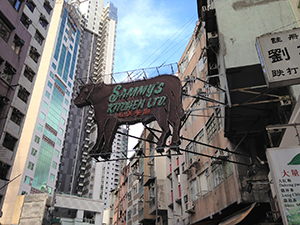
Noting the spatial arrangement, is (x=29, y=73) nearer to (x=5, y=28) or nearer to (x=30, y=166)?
(x=5, y=28)

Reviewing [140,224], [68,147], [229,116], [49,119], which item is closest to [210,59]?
[229,116]

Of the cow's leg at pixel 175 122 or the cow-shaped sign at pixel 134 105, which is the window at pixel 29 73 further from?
the cow's leg at pixel 175 122

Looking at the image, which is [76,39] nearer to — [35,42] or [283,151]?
[35,42]

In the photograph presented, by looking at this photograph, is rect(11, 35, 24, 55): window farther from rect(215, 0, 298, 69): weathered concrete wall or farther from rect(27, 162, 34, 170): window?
rect(27, 162, 34, 170): window

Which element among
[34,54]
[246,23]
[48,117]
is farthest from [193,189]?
[48,117]

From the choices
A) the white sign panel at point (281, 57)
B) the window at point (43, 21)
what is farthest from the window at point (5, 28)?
the white sign panel at point (281, 57)

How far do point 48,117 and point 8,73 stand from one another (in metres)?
39.1

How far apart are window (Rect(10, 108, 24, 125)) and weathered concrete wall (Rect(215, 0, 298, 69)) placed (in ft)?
71.2

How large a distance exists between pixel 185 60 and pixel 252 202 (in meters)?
18.2

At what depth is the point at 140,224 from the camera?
41.9m

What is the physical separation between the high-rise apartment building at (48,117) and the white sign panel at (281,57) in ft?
154

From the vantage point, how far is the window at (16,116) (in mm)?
27203

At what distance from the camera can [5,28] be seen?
24.6 metres

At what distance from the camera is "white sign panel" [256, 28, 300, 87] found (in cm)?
914
